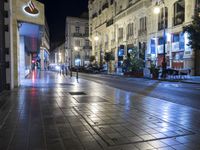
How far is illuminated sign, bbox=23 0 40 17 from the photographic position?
1772cm

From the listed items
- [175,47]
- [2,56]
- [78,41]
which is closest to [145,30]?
[175,47]

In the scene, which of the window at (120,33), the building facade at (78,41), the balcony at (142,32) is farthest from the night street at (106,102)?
the building facade at (78,41)

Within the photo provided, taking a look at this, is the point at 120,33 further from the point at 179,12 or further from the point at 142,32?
the point at 179,12

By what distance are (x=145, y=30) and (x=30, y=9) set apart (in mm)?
28455

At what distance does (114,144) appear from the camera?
5.34 metres

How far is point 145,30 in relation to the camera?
4375cm

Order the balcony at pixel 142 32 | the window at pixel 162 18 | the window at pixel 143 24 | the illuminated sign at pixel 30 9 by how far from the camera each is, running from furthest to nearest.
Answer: the window at pixel 143 24 < the balcony at pixel 142 32 < the window at pixel 162 18 < the illuminated sign at pixel 30 9

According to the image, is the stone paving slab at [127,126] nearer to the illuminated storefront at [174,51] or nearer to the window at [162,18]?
Answer: the illuminated storefront at [174,51]

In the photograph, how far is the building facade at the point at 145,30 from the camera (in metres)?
33.7

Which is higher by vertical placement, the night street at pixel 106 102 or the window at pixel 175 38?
the window at pixel 175 38

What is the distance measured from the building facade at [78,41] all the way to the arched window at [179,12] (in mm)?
59436

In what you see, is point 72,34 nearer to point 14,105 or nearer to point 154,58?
point 154,58

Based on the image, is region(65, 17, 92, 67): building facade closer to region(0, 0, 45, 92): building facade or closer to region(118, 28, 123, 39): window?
region(118, 28, 123, 39): window

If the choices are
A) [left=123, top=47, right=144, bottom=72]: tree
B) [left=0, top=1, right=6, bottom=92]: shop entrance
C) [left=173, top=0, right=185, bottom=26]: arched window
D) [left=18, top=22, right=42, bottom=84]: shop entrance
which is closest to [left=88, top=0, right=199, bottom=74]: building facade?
[left=173, top=0, right=185, bottom=26]: arched window
